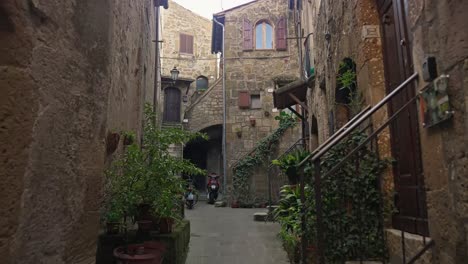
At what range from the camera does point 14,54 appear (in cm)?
168

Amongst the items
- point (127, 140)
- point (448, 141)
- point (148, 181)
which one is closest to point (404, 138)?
point (448, 141)

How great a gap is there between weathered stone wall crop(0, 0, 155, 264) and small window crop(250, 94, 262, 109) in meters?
13.5

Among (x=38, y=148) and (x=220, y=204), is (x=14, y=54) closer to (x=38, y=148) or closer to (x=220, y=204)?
(x=38, y=148)

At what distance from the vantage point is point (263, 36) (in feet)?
54.1

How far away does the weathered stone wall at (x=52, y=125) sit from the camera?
5.40 ft

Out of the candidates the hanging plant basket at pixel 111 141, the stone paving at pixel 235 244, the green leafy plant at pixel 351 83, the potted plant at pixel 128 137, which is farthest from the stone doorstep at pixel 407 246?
the potted plant at pixel 128 137

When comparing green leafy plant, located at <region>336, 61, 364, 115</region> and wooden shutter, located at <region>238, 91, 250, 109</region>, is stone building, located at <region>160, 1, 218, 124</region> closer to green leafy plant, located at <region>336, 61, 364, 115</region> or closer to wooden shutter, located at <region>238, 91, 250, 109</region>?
wooden shutter, located at <region>238, 91, 250, 109</region>

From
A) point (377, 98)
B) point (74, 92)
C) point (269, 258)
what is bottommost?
point (269, 258)

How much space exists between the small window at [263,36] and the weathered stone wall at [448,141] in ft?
47.0

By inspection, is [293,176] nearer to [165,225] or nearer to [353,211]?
[165,225]

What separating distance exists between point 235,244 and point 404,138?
11.0ft

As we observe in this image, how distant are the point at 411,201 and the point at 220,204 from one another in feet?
36.2

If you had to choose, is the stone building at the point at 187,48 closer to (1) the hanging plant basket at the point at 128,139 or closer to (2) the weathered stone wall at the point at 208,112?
(2) the weathered stone wall at the point at 208,112

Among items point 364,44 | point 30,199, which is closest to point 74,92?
point 30,199
